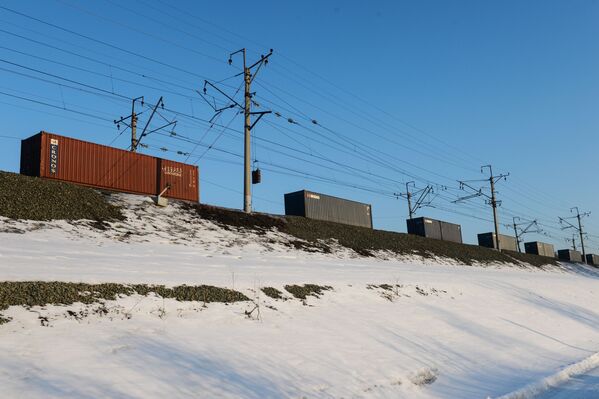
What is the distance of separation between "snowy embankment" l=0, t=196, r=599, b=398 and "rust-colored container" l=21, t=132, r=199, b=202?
218 inches

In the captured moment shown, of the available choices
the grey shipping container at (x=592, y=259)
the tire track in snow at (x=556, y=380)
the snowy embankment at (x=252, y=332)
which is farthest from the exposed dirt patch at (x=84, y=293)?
the grey shipping container at (x=592, y=259)

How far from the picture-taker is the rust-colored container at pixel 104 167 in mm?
23844

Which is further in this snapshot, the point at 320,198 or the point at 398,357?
the point at 320,198

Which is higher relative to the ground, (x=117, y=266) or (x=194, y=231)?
(x=194, y=231)

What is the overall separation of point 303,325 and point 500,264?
42083 mm

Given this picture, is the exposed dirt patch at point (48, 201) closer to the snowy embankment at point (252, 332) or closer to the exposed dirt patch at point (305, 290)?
the snowy embankment at point (252, 332)

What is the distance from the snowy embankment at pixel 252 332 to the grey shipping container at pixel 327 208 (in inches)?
692

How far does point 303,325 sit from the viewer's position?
1140cm

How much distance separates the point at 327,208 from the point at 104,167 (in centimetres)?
2105

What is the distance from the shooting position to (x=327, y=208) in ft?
137

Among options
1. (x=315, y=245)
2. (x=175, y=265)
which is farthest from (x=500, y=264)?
(x=175, y=265)

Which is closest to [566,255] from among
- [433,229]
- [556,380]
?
[433,229]

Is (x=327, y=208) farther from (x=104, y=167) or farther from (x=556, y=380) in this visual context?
(x=556, y=380)

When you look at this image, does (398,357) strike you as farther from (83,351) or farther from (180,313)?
(83,351)
